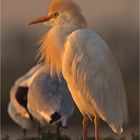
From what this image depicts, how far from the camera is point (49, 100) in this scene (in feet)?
46.0

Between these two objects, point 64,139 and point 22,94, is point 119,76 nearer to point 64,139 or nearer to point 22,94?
point 64,139

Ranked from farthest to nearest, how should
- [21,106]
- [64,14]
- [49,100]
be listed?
[21,106]
[49,100]
[64,14]

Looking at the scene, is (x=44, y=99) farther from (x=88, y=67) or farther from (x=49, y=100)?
(x=88, y=67)

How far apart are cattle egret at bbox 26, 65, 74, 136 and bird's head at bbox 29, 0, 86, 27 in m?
2.22

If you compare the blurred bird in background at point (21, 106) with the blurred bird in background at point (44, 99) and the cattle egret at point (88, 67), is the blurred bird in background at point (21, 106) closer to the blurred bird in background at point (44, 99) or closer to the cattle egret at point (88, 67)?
the blurred bird in background at point (44, 99)

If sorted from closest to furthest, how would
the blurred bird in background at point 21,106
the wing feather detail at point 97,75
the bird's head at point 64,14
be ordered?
the wing feather detail at point 97,75
the bird's head at point 64,14
the blurred bird in background at point 21,106

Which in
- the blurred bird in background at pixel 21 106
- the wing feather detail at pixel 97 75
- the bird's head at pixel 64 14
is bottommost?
the blurred bird in background at pixel 21 106

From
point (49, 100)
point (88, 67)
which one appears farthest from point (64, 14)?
point (49, 100)

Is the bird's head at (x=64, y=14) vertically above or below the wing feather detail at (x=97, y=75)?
above

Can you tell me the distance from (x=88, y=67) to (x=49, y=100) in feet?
9.25

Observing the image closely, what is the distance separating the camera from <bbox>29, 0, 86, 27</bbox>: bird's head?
11.4 metres

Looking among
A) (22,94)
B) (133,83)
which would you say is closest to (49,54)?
(22,94)

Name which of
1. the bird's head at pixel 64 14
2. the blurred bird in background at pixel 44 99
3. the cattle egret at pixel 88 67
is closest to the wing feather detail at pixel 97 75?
the cattle egret at pixel 88 67

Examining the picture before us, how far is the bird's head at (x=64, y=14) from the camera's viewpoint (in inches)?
449
